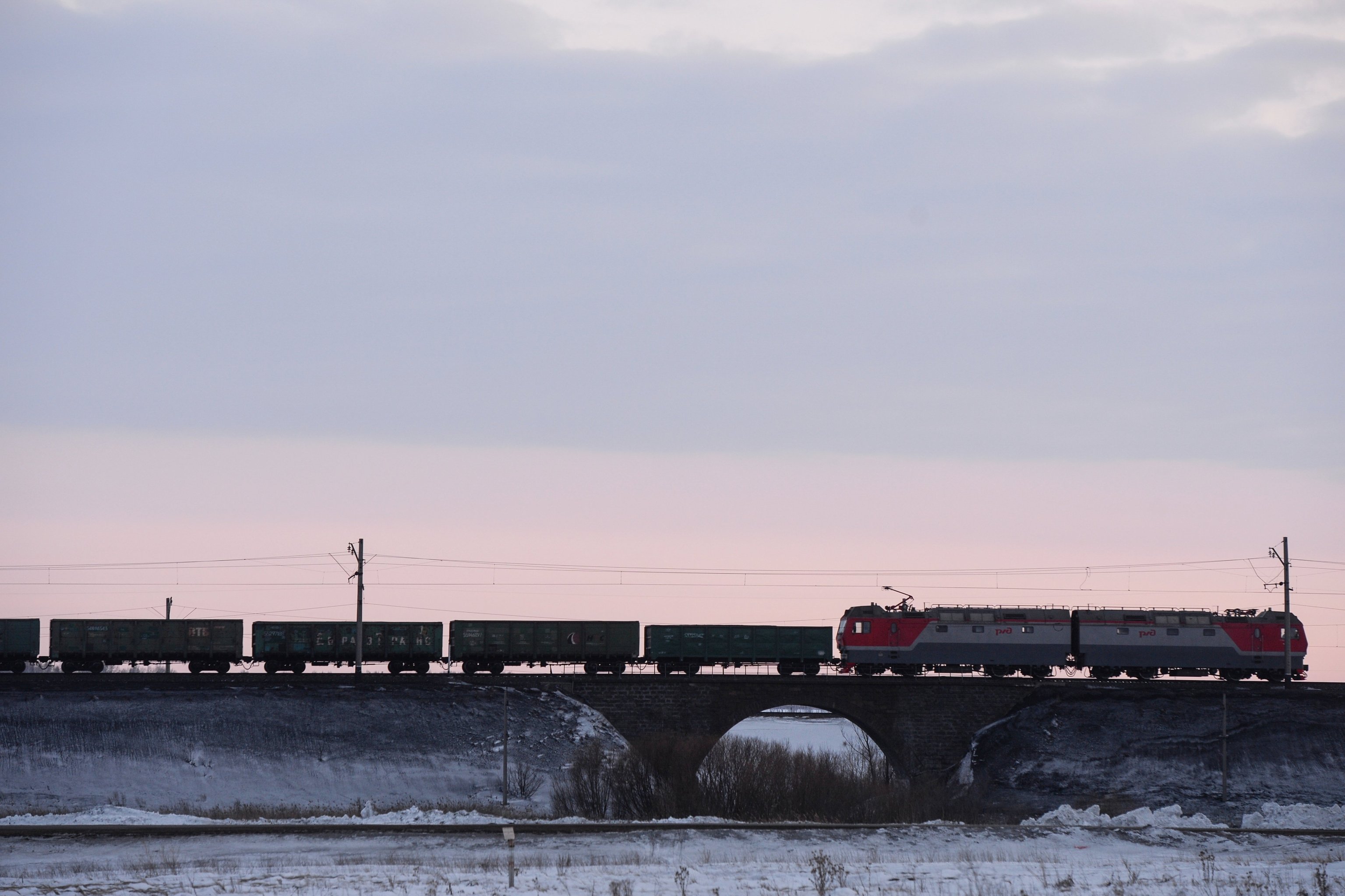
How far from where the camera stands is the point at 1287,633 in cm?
6084

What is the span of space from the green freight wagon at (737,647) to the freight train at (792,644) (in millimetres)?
55

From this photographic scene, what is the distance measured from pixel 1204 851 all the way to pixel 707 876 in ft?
39.0

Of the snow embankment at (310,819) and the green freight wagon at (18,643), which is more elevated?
the green freight wagon at (18,643)

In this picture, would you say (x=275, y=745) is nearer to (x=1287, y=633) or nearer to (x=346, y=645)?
(x=346, y=645)

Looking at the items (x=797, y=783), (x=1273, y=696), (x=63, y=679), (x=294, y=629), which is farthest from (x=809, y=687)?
(x=63, y=679)

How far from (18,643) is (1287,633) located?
6369 centimetres

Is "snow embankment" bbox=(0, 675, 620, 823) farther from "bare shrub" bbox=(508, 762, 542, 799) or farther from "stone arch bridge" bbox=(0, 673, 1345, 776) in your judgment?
"stone arch bridge" bbox=(0, 673, 1345, 776)

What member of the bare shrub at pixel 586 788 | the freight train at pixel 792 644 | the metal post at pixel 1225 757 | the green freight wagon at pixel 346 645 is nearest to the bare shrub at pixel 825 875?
the bare shrub at pixel 586 788

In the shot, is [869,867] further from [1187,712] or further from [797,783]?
[1187,712]

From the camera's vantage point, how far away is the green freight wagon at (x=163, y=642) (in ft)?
197

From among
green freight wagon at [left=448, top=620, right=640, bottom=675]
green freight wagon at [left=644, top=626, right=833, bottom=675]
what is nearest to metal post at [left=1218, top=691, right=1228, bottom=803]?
green freight wagon at [left=644, top=626, right=833, bottom=675]

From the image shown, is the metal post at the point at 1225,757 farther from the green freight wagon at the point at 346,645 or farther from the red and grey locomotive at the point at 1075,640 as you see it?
the green freight wagon at the point at 346,645

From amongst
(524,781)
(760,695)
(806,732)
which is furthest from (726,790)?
(806,732)

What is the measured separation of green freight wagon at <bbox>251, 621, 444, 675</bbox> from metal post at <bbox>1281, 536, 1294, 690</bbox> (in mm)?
43152
